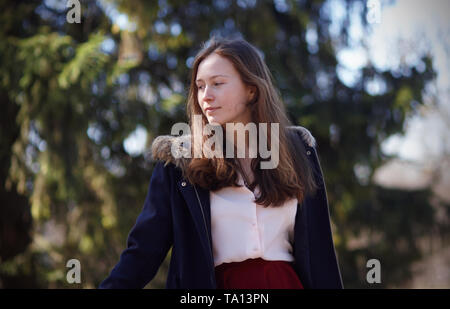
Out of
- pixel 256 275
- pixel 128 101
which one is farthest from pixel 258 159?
pixel 128 101

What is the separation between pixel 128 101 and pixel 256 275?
3.67 metres

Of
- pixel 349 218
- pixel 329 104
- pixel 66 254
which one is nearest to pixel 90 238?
pixel 66 254

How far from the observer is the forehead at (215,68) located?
1.84m

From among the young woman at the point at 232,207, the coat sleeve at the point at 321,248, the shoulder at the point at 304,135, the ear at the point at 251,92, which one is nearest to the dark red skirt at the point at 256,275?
the young woman at the point at 232,207

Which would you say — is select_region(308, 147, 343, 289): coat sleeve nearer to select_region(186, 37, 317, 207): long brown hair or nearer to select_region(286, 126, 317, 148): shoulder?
select_region(186, 37, 317, 207): long brown hair

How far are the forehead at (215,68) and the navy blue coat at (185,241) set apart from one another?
0.39 meters

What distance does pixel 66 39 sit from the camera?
4582 millimetres

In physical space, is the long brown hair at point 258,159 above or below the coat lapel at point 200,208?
above

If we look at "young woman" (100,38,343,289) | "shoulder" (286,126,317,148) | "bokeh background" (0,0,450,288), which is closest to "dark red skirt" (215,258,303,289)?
"young woman" (100,38,343,289)

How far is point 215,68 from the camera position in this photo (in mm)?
1842

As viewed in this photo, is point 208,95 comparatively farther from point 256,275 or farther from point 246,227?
point 256,275

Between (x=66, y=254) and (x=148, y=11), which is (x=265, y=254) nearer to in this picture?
(x=148, y=11)

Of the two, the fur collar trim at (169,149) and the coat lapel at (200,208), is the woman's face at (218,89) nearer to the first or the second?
the fur collar trim at (169,149)

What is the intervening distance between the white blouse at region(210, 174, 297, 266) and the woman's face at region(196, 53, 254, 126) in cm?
29
